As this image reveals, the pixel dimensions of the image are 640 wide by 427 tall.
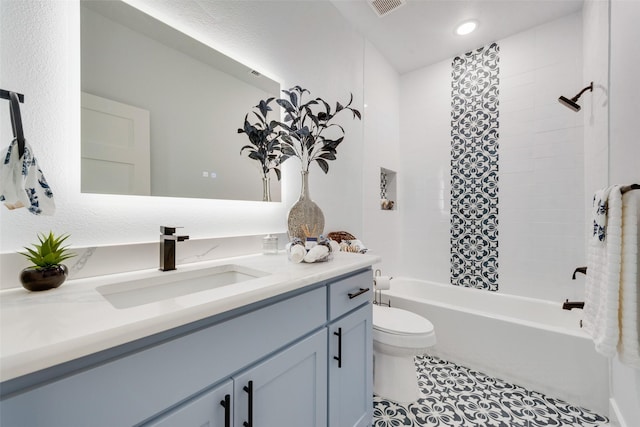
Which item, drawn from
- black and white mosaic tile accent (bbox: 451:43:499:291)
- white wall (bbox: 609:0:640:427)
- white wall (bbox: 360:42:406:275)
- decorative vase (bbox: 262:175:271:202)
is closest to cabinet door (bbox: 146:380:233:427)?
decorative vase (bbox: 262:175:271:202)

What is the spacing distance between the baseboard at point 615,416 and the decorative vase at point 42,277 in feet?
7.68

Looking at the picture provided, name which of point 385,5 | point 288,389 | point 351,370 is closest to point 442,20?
point 385,5

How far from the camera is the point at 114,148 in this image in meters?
1.00

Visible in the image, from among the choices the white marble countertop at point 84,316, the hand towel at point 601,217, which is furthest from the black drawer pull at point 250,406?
the hand towel at point 601,217

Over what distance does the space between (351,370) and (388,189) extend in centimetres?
211

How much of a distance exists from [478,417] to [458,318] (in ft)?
2.13

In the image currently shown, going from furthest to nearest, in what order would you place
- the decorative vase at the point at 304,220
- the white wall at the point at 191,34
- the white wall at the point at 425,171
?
the white wall at the point at 425,171, the decorative vase at the point at 304,220, the white wall at the point at 191,34

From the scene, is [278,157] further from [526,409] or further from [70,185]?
[526,409]

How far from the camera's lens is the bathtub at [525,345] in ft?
5.20

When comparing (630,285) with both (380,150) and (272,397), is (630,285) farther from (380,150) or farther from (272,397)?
(380,150)

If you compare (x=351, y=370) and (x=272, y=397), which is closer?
(x=272, y=397)

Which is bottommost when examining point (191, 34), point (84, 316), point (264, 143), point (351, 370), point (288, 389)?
point (351, 370)

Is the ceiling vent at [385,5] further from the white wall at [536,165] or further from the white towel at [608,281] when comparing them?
the white towel at [608,281]

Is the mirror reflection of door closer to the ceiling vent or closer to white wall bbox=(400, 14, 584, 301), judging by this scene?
the ceiling vent
